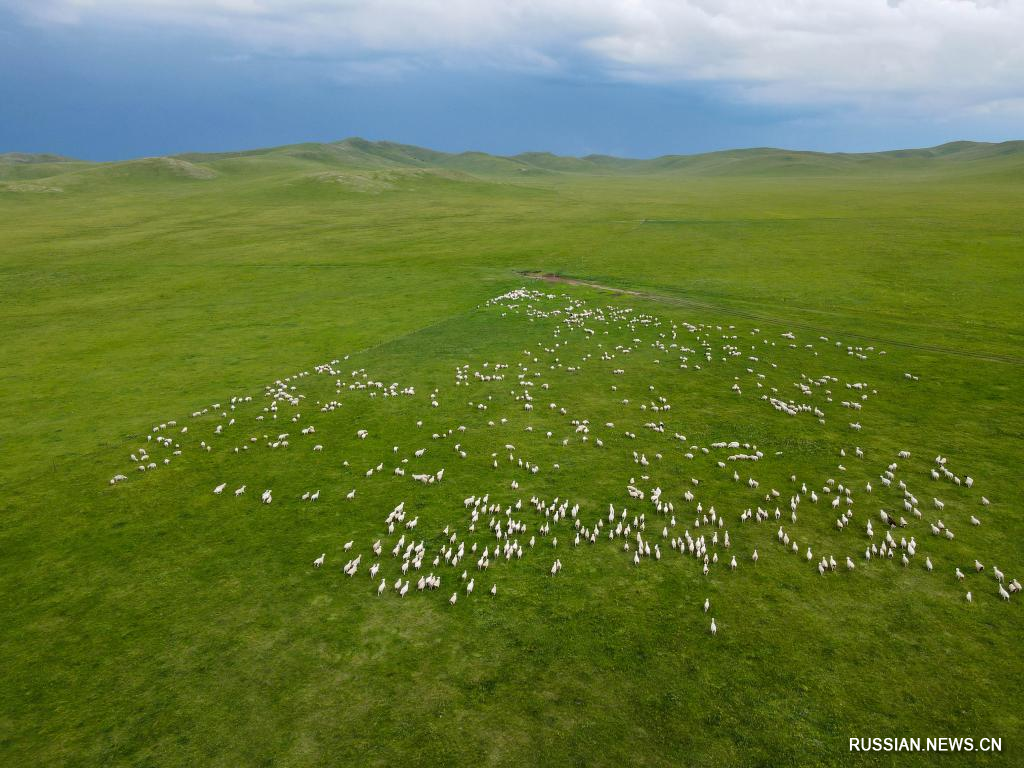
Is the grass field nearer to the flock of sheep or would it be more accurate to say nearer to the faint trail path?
the flock of sheep

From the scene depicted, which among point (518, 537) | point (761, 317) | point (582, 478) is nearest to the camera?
point (518, 537)

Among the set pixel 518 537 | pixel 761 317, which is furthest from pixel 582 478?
pixel 761 317

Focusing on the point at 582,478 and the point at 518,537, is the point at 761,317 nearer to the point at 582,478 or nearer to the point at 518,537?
the point at 582,478

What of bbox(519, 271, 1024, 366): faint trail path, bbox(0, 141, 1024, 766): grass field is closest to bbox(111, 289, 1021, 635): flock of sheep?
bbox(0, 141, 1024, 766): grass field

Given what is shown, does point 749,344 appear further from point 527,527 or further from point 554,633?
point 554,633

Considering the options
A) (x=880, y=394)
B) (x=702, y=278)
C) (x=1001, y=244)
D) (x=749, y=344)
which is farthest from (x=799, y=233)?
(x=880, y=394)

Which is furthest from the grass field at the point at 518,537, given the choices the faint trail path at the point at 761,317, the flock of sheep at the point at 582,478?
the faint trail path at the point at 761,317

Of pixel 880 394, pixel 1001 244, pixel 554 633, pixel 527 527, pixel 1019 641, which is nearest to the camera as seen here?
pixel 1019 641
